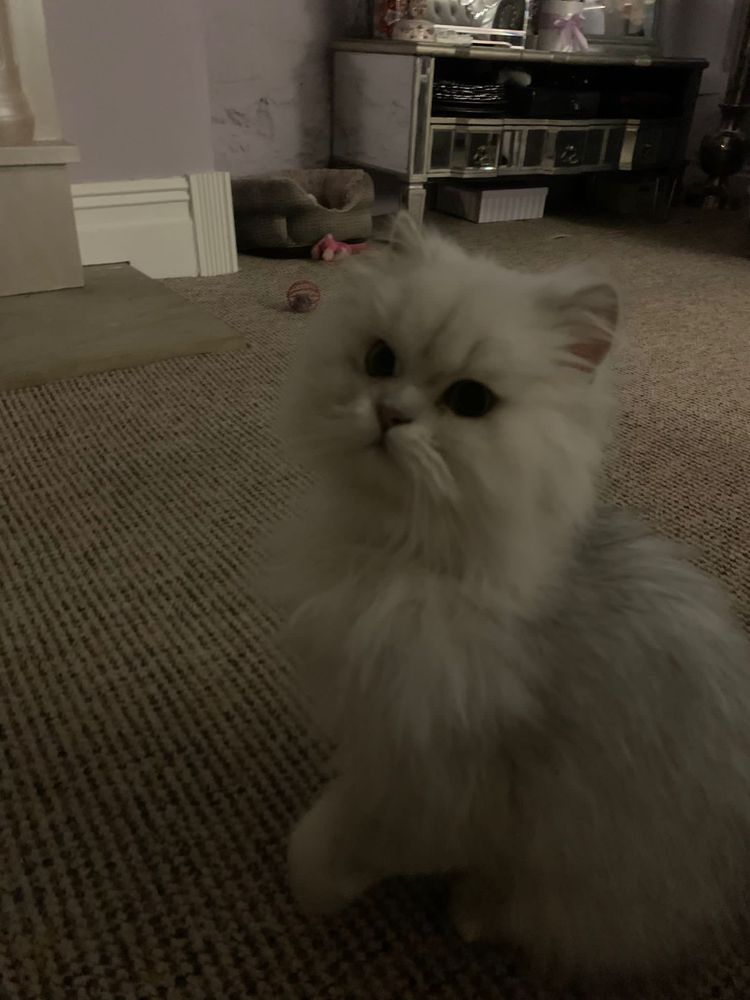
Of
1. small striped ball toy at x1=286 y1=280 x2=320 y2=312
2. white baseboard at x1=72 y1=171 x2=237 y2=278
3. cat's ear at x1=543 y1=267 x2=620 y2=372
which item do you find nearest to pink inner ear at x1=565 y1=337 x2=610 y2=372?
cat's ear at x1=543 y1=267 x2=620 y2=372

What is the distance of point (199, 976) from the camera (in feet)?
2.06

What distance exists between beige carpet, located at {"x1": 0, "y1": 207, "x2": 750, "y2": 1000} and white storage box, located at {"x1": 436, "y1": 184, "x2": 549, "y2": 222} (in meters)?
1.59

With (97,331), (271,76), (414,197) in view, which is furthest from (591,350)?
(271,76)

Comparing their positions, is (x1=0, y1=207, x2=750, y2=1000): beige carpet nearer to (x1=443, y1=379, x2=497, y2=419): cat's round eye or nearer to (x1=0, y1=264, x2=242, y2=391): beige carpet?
(x1=0, y1=264, x2=242, y2=391): beige carpet

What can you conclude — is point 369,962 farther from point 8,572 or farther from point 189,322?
point 189,322

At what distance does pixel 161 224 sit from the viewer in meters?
2.22

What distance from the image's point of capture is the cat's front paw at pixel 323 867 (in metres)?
0.65

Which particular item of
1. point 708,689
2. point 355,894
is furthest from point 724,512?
point 355,894

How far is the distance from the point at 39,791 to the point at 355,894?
1.07 ft

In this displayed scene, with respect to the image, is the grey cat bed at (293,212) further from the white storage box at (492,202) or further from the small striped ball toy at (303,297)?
the white storage box at (492,202)

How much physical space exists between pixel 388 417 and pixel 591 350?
15 centimetres

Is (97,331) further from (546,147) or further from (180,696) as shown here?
(546,147)

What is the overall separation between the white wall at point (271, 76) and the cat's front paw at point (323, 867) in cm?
255

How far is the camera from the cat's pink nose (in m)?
0.51
